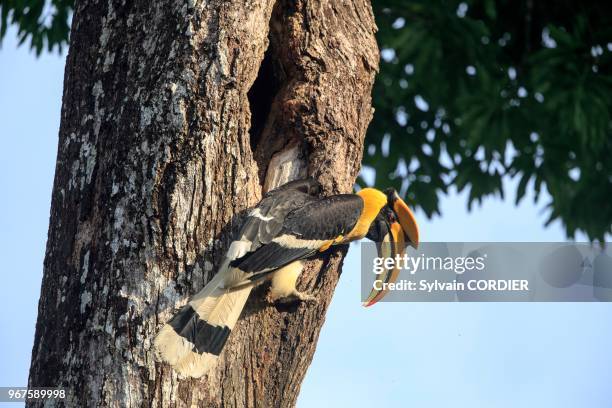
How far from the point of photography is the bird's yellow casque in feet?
10.0

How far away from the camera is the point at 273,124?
12.7ft

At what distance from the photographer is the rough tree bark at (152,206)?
123 inches

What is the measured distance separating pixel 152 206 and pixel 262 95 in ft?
3.67

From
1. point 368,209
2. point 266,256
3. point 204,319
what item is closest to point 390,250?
point 368,209

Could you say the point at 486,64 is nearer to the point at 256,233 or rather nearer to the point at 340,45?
the point at 340,45

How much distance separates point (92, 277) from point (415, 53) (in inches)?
133

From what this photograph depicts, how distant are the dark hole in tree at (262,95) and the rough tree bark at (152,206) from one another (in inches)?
20.1

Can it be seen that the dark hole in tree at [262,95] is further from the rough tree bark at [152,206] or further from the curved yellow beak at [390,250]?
the curved yellow beak at [390,250]

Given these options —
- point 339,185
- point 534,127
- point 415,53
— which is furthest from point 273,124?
point 534,127

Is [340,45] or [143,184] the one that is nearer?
[143,184]

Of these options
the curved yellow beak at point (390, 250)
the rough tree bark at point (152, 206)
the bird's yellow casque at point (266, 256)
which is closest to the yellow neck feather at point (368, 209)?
the bird's yellow casque at point (266, 256)

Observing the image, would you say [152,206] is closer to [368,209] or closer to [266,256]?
[266,256]

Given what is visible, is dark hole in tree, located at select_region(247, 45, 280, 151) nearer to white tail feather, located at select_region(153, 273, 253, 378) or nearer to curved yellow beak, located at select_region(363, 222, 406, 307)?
curved yellow beak, located at select_region(363, 222, 406, 307)

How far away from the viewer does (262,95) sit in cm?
410
